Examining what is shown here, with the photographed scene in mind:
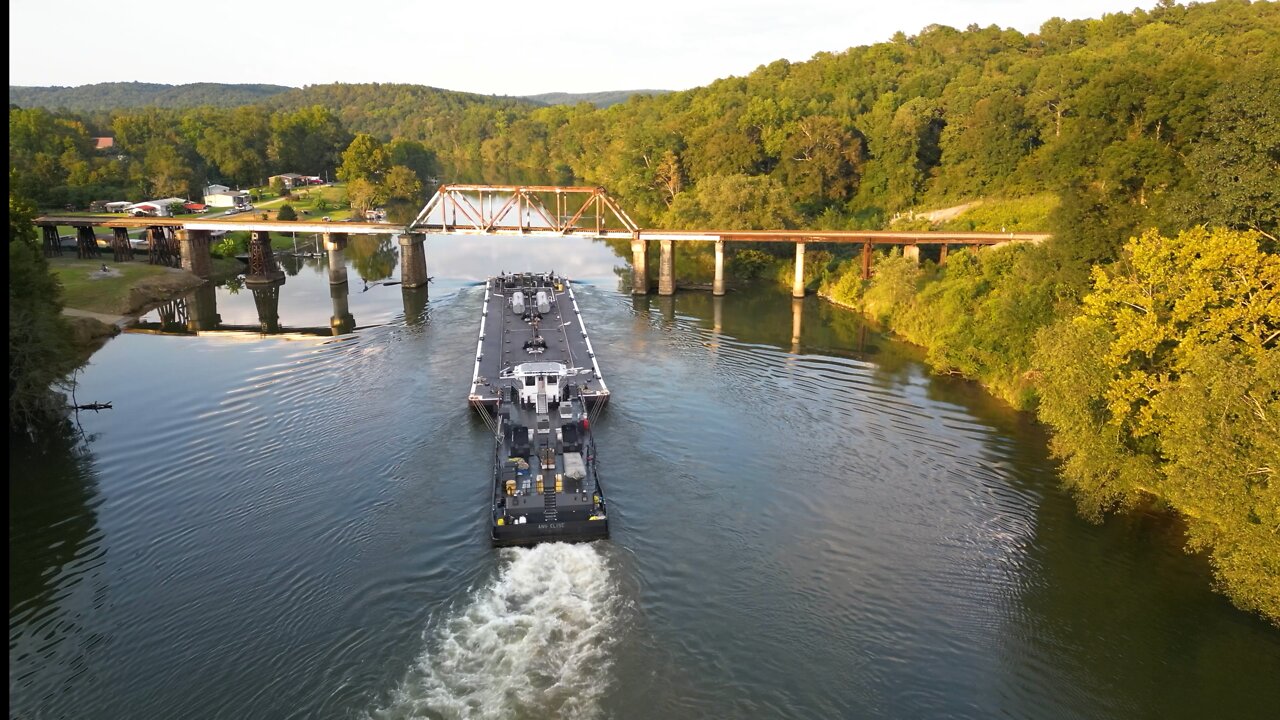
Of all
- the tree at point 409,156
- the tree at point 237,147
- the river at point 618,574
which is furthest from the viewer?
the tree at point 409,156

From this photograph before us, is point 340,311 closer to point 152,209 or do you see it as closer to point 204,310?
point 204,310

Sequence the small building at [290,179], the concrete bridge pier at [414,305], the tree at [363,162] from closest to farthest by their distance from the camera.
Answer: the concrete bridge pier at [414,305] → the tree at [363,162] → the small building at [290,179]

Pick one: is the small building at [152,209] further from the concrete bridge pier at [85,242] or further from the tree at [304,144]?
the tree at [304,144]

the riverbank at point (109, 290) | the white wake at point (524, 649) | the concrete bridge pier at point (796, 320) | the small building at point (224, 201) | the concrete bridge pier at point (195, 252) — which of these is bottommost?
the white wake at point (524, 649)

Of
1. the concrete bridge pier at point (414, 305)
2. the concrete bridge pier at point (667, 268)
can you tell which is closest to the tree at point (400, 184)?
the concrete bridge pier at point (414, 305)

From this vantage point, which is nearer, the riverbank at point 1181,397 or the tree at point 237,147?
the riverbank at point 1181,397

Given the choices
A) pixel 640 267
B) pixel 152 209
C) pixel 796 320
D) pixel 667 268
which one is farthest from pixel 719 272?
pixel 152 209

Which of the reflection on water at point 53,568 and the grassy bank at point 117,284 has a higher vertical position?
the grassy bank at point 117,284
